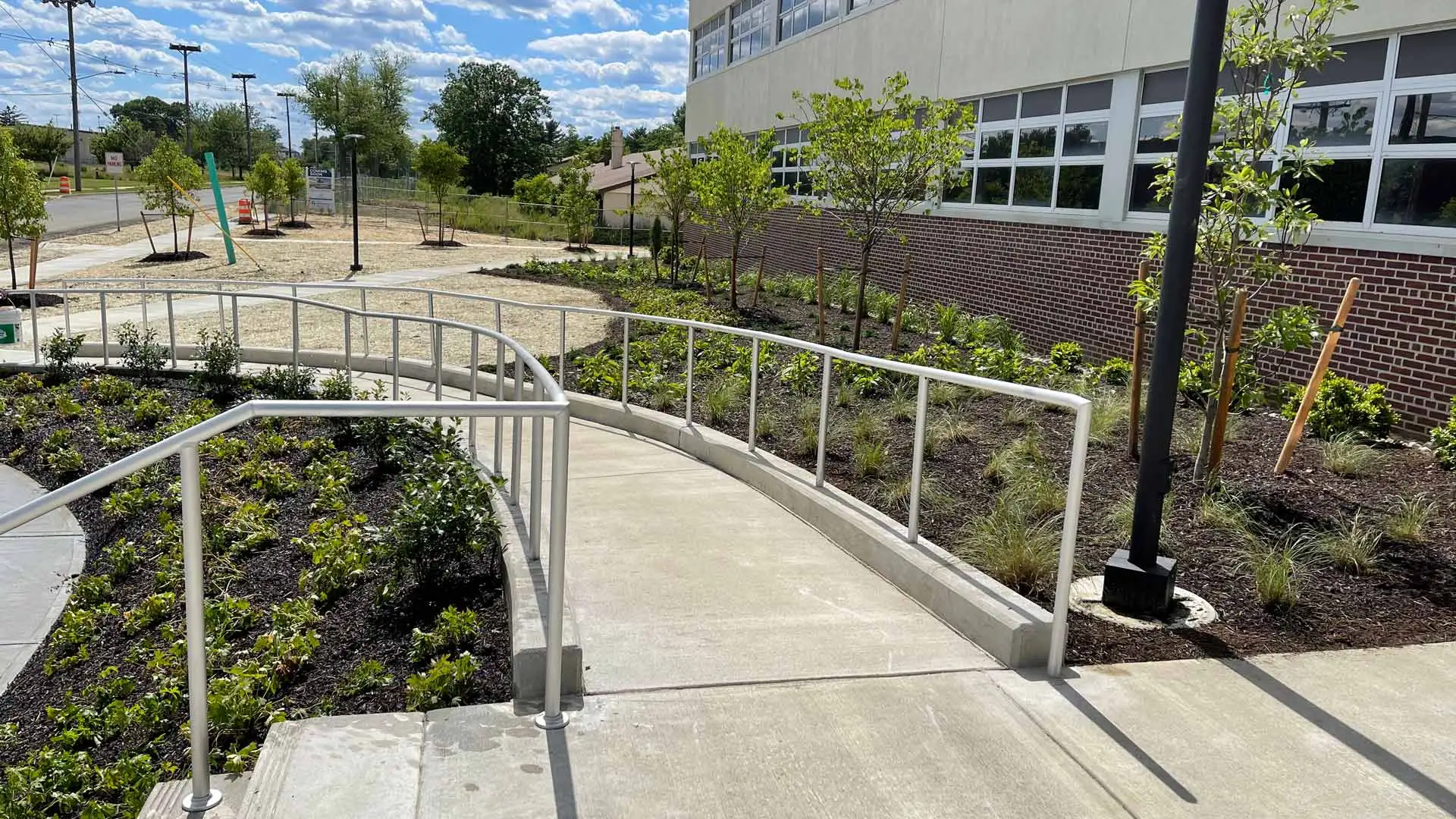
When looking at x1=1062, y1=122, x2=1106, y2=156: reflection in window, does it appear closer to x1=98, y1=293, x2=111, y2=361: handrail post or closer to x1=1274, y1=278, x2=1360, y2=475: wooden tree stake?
x1=1274, y1=278, x2=1360, y2=475: wooden tree stake

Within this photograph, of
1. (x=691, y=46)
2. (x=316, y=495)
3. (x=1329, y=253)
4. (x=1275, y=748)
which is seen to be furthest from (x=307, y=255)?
(x=1275, y=748)

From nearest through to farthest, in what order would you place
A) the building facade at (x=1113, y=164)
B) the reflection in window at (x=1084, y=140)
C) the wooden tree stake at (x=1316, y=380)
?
the wooden tree stake at (x=1316, y=380) → the building facade at (x=1113, y=164) → the reflection in window at (x=1084, y=140)

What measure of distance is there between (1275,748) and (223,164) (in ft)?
364

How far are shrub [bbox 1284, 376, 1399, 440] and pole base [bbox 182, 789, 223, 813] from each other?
24.9 ft

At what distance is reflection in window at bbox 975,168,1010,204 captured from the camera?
1447 cm

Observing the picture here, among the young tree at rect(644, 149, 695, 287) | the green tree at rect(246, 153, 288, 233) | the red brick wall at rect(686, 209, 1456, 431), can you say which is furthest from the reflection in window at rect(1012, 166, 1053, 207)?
the green tree at rect(246, 153, 288, 233)

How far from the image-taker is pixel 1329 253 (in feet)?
29.8

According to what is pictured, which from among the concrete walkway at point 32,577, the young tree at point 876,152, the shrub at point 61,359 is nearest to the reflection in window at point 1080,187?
the young tree at point 876,152

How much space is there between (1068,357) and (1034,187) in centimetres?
386

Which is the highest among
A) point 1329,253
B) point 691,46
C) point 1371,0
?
point 691,46

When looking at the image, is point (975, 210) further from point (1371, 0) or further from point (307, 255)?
point (307, 255)

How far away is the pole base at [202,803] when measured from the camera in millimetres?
2904

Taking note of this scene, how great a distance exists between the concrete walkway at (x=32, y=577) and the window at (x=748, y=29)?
20.8m

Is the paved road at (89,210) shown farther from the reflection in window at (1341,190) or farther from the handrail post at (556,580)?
the handrail post at (556,580)
